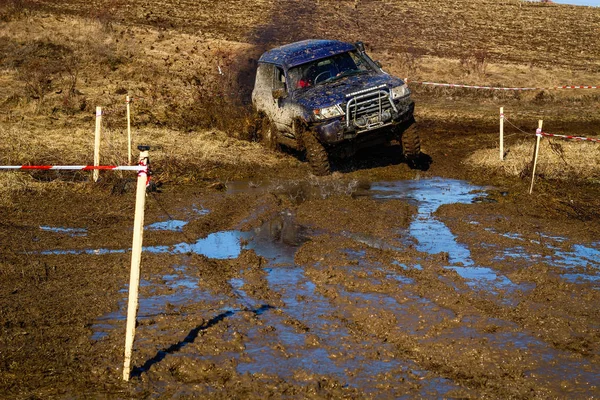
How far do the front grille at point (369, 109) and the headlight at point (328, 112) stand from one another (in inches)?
6.5

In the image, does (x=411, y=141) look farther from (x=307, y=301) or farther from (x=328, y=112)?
(x=307, y=301)

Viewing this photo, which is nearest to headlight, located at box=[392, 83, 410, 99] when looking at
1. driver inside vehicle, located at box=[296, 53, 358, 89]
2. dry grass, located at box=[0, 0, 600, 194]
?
driver inside vehicle, located at box=[296, 53, 358, 89]

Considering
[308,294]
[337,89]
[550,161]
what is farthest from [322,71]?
[308,294]

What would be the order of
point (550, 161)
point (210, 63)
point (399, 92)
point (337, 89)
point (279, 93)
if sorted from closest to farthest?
point (399, 92) < point (337, 89) < point (279, 93) < point (550, 161) < point (210, 63)

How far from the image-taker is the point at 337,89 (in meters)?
15.0

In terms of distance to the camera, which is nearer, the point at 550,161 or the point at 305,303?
the point at 305,303

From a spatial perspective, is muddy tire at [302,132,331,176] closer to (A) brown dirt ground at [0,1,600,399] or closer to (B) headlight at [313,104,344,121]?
(B) headlight at [313,104,344,121]

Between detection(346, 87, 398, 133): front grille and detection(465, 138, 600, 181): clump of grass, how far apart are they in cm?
257

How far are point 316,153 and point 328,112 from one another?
2.83 ft

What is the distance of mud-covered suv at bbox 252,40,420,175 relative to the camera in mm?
14578

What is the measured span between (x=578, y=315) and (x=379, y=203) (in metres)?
5.27

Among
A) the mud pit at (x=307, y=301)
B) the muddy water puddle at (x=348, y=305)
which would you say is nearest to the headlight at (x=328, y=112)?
the mud pit at (x=307, y=301)

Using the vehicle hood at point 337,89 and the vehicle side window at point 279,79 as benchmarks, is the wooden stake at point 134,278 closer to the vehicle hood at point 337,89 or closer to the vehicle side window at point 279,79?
the vehicle hood at point 337,89

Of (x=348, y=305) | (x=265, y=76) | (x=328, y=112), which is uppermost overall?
(x=265, y=76)
